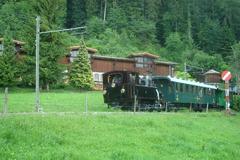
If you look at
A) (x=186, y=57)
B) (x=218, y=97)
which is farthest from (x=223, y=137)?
(x=186, y=57)

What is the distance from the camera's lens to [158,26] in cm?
12231

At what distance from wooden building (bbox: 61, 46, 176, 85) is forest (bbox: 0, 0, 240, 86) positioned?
31.0 ft

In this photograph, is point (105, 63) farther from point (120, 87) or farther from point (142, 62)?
point (120, 87)

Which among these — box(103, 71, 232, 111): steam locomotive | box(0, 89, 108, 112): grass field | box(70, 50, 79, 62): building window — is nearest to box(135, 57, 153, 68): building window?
box(70, 50, 79, 62): building window

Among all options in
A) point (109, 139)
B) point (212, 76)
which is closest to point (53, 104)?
point (109, 139)

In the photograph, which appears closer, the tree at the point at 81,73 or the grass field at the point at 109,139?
the grass field at the point at 109,139

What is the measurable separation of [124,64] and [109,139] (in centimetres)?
6002

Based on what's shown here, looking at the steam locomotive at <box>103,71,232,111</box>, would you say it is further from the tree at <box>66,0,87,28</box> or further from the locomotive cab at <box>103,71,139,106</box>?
the tree at <box>66,0,87,28</box>

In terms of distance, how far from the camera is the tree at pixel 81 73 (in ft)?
205

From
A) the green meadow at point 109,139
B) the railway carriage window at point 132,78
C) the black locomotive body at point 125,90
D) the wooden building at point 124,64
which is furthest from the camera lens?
the wooden building at point 124,64

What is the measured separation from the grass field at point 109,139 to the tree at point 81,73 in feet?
125

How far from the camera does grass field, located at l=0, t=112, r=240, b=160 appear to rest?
47.8 ft

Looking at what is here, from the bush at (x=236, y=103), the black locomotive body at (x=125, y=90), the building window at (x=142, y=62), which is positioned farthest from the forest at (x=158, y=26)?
the black locomotive body at (x=125, y=90)

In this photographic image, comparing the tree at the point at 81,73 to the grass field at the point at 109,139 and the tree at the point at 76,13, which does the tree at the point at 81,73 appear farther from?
the tree at the point at 76,13
